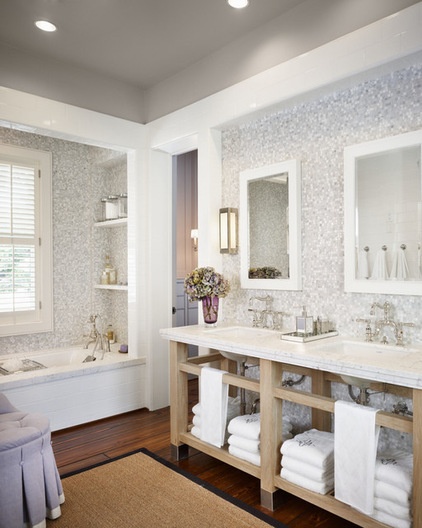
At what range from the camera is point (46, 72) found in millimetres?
3529

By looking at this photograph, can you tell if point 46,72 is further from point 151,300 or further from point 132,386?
point 132,386

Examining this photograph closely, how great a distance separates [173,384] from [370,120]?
2.19 m

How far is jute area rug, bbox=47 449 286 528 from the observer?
7.45 ft

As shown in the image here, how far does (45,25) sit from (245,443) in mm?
3142

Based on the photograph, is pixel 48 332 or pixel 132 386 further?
pixel 48 332

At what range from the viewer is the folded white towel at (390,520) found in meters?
1.91

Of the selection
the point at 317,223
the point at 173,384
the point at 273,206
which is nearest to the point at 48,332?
the point at 173,384

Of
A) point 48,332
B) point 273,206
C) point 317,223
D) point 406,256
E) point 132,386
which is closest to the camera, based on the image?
point 406,256

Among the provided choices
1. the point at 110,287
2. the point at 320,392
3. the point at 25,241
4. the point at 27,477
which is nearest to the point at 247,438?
the point at 320,392

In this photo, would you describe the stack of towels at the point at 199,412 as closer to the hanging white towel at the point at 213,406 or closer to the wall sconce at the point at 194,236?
the hanging white towel at the point at 213,406

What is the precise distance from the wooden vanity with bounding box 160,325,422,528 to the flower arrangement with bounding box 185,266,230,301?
26cm

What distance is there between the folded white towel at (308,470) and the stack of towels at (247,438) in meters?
0.24

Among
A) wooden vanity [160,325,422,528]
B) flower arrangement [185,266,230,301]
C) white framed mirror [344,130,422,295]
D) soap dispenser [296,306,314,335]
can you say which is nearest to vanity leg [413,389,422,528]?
wooden vanity [160,325,422,528]

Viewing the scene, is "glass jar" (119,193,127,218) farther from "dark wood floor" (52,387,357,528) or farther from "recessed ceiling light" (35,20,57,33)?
"dark wood floor" (52,387,357,528)
